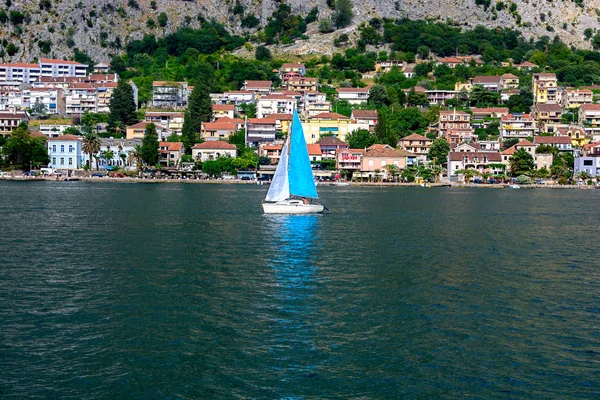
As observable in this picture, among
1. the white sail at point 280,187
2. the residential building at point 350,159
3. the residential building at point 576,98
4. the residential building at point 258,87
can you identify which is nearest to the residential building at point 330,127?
the residential building at point 350,159

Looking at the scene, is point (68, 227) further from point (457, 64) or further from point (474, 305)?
point (457, 64)

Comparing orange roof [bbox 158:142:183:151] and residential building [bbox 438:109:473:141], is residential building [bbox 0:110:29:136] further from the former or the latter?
residential building [bbox 438:109:473:141]

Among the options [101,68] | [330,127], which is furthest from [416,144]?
[101,68]

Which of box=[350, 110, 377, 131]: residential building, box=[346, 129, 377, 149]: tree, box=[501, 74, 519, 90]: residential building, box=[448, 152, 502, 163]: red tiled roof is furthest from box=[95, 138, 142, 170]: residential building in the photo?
box=[501, 74, 519, 90]: residential building

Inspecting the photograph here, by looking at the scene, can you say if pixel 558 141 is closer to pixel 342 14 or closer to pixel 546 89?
pixel 546 89

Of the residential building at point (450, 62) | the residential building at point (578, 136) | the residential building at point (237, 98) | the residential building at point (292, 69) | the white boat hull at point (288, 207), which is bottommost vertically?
the white boat hull at point (288, 207)

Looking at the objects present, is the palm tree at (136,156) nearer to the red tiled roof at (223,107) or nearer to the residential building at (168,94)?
the red tiled roof at (223,107)

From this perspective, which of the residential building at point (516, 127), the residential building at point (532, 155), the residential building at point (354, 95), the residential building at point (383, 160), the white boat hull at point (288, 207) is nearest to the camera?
the white boat hull at point (288, 207)
